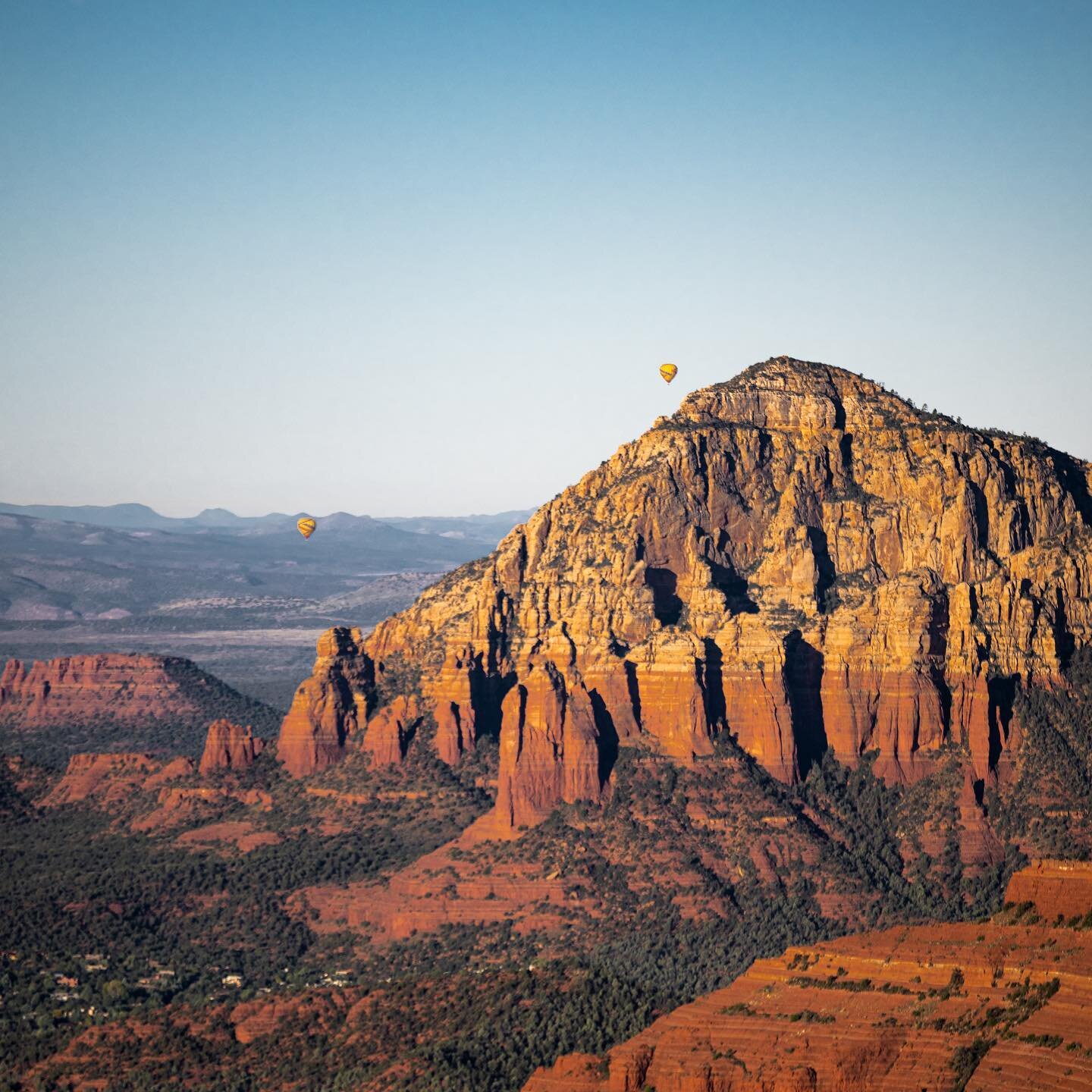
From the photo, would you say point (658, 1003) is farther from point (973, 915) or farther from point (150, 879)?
point (150, 879)

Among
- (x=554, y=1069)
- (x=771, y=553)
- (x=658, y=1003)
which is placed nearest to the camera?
(x=554, y=1069)

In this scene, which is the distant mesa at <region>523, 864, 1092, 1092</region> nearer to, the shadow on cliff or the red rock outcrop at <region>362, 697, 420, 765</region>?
the shadow on cliff

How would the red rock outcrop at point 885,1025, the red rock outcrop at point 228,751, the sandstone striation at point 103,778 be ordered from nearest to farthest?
1. the red rock outcrop at point 885,1025
2. the red rock outcrop at point 228,751
3. the sandstone striation at point 103,778

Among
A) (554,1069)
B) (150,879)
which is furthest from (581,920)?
(554,1069)

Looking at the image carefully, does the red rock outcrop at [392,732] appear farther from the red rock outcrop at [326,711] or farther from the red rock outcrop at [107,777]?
the red rock outcrop at [107,777]

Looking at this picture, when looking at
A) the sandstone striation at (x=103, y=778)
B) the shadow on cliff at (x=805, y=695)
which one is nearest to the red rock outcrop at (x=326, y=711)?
the sandstone striation at (x=103, y=778)

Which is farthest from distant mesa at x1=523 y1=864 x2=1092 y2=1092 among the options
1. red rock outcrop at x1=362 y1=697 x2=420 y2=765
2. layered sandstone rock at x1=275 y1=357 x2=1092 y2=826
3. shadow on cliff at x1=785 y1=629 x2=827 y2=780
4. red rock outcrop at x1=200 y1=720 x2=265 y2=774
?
red rock outcrop at x1=200 y1=720 x2=265 y2=774
